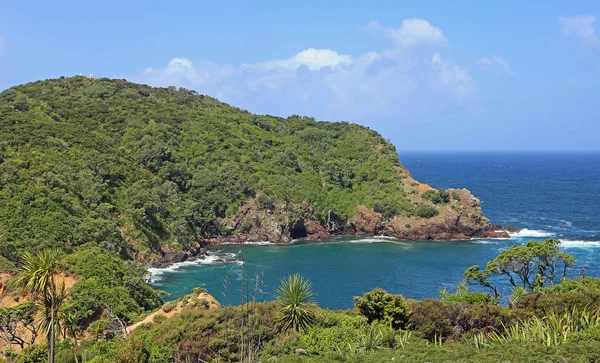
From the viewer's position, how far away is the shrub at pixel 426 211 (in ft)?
244

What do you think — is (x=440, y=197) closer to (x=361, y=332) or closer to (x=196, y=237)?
(x=196, y=237)

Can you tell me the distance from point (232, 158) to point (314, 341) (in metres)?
61.7

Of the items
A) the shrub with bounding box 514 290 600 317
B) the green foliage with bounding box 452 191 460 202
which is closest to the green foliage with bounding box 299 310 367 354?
the shrub with bounding box 514 290 600 317

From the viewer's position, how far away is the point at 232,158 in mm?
83062

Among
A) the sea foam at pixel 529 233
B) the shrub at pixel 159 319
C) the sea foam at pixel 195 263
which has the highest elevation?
the shrub at pixel 159 319

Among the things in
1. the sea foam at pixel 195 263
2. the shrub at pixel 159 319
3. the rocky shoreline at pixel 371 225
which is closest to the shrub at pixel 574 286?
the shrub at pixel 159 319

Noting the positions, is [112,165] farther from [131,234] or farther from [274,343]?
[274,343]

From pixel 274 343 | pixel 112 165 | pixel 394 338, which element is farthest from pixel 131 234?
pixel 394 338

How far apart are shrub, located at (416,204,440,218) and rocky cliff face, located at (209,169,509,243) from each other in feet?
1.89

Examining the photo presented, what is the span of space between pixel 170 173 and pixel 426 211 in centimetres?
3941

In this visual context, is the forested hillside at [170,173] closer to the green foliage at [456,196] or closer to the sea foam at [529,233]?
the green foliage at [456,196]

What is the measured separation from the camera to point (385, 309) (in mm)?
26750

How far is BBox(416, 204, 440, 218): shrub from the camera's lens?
74.4 metres

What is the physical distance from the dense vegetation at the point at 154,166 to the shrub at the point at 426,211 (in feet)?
0.67
